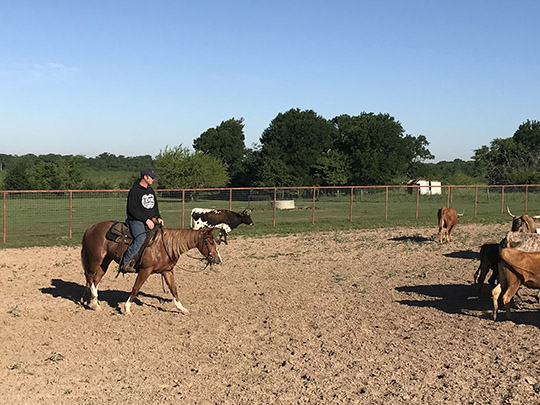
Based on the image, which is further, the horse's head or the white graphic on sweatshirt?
the horse's head

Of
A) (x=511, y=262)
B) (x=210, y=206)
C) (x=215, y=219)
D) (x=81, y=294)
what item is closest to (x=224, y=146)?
(x=210, y=206)

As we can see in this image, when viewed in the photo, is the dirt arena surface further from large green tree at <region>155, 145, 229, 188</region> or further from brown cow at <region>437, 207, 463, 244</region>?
large green tree at <region>155, 145, 229, 188</region>

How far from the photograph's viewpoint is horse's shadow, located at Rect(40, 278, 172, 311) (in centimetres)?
955

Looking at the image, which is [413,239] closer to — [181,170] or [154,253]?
[154,253]

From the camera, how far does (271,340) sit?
719 cm

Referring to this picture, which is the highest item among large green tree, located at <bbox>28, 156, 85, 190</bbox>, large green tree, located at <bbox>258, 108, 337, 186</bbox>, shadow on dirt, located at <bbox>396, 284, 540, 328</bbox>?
large green tree, located at <bbox>258, 108, 337, 186</bbox>

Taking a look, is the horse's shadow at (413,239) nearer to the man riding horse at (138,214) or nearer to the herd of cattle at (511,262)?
the herd of cattle at (511,262)

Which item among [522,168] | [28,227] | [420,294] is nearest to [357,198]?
[28,227]

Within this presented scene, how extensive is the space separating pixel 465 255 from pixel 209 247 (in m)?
8.47

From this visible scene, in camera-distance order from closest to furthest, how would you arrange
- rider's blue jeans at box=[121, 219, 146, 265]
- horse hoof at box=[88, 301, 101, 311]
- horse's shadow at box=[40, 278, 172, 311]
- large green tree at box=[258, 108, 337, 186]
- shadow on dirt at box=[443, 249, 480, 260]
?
rider's blue jeans at box=[121, 219, 146, 265] < horse hoof at box=[88, 301, 101, 311] < horse's shadow at box=[40, 278, 172, 311] < shadow on dirt at box=[443, 249, 480, 260] < large green tree at box=[258, 108, 337, 186]

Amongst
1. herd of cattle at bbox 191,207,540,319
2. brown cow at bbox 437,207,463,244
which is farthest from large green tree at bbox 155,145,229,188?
herd of cattle at bbox 191,207,540,319

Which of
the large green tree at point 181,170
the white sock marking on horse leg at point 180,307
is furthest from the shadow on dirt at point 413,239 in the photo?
the large green tree at point 181,170

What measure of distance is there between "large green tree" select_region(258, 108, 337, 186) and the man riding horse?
54523mm

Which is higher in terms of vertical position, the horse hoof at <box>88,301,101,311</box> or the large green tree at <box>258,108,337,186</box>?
the large green tree at <box>258,108,337,186</box>
